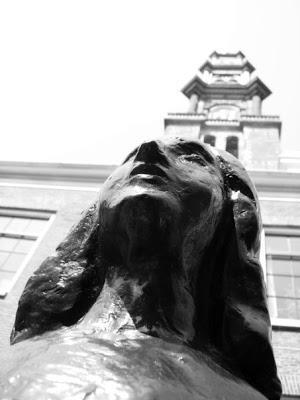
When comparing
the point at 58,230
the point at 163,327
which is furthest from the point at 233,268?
the point at 58,230

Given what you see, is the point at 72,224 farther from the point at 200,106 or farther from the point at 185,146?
the point at 200,106

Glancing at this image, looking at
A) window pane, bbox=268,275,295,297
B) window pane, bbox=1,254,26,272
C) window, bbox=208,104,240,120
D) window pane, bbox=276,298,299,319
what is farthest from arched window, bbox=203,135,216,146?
window pane, bbox=276,298,299,319

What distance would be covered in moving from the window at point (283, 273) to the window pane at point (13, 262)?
4.99 m

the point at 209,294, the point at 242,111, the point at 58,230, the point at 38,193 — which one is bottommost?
the point at 209,294

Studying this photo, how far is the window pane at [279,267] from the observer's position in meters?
10.1

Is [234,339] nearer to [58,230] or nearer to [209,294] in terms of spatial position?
[209,294]

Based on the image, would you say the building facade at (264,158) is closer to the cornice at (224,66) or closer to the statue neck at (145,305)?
the cornice at (224,66)

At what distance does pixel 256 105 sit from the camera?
27406 mm

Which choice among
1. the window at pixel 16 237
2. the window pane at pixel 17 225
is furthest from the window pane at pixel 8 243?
the window pane at pixel 17 225

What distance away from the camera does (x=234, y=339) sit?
1676mm

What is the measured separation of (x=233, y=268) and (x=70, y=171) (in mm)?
11908

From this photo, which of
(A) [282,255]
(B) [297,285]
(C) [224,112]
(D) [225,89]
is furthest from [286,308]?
(D) [225,89]

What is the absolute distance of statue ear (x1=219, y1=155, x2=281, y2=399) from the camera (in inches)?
65.5

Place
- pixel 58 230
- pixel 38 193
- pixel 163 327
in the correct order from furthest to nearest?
1. pixel 38 193
2. pixel 58 230
3. pixel 163 327
